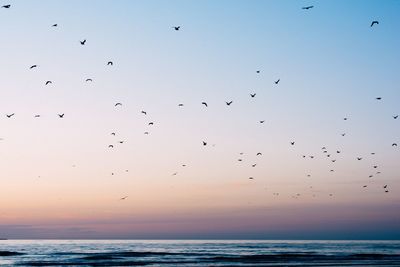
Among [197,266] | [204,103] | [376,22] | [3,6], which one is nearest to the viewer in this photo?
[3,6]

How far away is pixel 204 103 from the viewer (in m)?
44.7

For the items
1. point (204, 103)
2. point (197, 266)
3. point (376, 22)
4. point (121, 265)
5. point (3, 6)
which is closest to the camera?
point (3, 6)

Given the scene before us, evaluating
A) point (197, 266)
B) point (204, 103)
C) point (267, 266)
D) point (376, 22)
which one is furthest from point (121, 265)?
point (376, 22)

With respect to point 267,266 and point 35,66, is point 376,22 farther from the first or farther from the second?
point 267,266

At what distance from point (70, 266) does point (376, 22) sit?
5082 centimetres

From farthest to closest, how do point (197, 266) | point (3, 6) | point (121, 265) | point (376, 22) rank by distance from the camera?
point (121, 265) → point (197, 266) → point (376, 22) → point (3, 6)

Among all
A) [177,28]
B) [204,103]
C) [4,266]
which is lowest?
[4,266]

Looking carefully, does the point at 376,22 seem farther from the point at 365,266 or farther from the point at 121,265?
the point at 121,265

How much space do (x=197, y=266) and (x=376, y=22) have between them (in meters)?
41.1

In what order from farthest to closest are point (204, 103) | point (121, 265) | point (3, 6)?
point (121, 265) < point (204, 103) < point (3, 6)

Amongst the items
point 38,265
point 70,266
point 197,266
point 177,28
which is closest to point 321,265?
point 197,266

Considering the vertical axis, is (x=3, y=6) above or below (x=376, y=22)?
below

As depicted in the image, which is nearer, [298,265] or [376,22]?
[376,22]

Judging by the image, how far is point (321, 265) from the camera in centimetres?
7206
